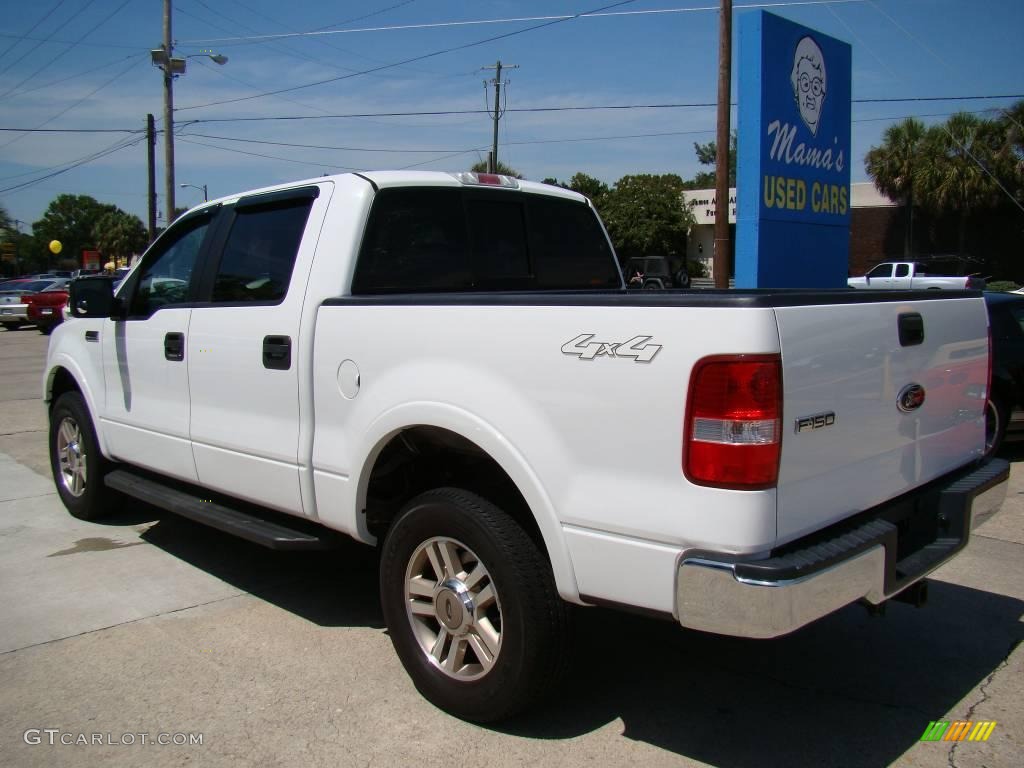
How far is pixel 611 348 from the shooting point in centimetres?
266

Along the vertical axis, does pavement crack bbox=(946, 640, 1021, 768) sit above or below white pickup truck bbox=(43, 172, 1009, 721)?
below

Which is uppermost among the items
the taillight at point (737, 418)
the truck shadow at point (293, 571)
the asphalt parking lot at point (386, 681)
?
the taillight at point (737, 418)

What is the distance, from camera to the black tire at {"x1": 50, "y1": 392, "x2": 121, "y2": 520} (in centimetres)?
560

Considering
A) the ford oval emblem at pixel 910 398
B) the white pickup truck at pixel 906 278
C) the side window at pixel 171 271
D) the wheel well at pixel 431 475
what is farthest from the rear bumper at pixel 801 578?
the white pickup truck at pixel 906 278

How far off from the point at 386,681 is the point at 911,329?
2465mm

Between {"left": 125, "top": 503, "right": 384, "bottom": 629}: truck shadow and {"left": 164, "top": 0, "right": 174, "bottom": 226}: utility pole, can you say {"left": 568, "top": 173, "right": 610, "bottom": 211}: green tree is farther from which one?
{"left": 125, "top": 503, "right": 384, "bottom": 629}: truck shadow

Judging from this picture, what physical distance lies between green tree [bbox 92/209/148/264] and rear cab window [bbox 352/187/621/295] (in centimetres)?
8879

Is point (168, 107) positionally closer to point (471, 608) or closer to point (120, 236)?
point (471, 608)

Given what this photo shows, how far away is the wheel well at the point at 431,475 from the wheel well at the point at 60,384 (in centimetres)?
315

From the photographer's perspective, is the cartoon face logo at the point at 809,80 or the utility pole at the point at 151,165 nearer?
the cartoon face logo at the point at 809,80

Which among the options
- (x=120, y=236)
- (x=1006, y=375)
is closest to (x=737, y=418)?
(x=1006, y=375)

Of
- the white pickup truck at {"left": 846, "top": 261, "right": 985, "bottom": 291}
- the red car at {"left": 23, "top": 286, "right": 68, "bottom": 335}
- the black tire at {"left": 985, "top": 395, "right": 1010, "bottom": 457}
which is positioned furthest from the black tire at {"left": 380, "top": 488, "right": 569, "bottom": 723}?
the red car at {"left": 23, "top": 286, "right": 68, "bottom": 335}

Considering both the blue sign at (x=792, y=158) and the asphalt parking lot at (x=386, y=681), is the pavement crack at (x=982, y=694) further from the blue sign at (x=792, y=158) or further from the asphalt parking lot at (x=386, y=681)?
the blue sign at (x=792, y=158)

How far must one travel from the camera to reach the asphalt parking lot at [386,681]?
312cm
